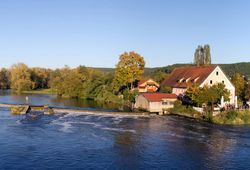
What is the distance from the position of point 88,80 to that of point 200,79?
46.8 meters

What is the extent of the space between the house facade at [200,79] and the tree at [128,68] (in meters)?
10.7

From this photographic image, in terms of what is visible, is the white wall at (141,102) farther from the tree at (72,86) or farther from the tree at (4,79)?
the tree at (4,79)

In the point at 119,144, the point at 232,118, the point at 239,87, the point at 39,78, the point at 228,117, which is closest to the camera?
the point at 119,144

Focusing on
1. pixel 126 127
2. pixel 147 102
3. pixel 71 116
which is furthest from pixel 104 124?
pixel 147 102

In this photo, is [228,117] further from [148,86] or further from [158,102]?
[148,86]

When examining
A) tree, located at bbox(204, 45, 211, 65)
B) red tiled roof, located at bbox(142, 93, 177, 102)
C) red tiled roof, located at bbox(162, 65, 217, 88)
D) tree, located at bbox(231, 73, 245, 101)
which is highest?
tree, located at bbox(204, 45, 211, 65)

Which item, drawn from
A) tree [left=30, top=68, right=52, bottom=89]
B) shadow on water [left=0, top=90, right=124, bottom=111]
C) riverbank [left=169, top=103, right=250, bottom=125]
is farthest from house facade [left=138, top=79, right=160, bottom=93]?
tree [left=30, top=68, right=52, bottom=89]

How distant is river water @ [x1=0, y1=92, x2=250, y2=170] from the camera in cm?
2827

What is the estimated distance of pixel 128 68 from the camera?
80.1 metres

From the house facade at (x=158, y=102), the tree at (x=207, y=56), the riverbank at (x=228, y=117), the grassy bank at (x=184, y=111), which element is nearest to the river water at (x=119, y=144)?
the riverbank at (x=228, y=117)

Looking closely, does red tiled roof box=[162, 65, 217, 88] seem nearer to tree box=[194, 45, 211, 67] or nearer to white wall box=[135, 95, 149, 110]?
white wall box=[135, 95, 149, 110]

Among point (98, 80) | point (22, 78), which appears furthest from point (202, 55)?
point (22, 78)

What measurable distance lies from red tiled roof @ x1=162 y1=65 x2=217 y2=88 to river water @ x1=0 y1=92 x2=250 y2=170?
1437cm

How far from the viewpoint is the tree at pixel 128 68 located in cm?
8019
